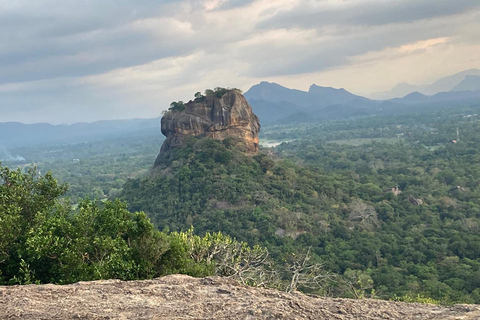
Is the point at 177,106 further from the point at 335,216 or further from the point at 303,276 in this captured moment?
the point at 303,276

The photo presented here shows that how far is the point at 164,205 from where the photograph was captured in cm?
3669

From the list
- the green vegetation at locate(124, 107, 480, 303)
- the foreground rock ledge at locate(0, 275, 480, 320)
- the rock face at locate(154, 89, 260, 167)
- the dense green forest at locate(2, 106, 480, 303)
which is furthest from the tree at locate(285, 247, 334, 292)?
the rock face at locate(154, 89, 260, 167)

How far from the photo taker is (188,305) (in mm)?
6801

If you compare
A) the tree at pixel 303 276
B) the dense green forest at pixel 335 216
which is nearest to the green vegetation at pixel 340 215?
the dense green forest at pixel 335 216

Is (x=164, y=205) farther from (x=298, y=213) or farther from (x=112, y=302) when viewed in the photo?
(x=112, y=302)

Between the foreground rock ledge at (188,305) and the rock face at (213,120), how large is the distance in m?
36.8

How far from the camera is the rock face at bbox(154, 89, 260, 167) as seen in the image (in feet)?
144

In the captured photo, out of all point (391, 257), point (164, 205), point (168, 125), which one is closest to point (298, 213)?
point (391, 257)

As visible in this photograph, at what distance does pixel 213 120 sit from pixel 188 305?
1501 inches

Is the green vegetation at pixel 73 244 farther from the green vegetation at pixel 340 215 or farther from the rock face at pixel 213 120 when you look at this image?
the rock face at pixel 213 120

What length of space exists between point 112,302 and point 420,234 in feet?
98.8

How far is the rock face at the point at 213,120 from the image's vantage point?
4391 cm

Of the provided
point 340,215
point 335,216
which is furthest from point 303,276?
point 340,215

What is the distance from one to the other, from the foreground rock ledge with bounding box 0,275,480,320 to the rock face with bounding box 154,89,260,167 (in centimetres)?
3682
